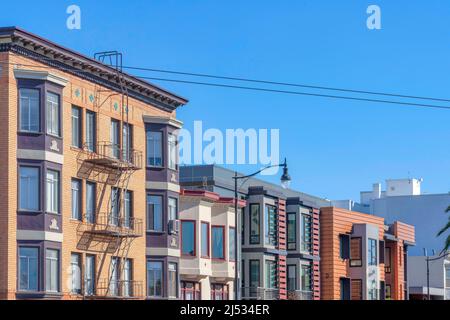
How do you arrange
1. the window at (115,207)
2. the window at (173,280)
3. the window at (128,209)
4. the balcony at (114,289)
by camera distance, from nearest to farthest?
1. the balcony at (114,289)
2. the window at (115,207)
3. the window at (128,209)
4. the window at (173,280)

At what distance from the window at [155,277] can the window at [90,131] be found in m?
7.97

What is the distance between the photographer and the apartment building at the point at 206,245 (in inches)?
2084

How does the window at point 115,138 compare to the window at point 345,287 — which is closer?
the window at point 115,138

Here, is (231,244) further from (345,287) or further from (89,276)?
(345,287)

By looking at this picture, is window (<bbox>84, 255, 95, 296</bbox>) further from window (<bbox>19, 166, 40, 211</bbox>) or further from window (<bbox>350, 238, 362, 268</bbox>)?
window (<bbox>350, 238, 362, 268</bbox>)

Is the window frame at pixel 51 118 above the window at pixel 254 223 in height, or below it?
above

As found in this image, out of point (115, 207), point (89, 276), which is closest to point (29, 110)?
point (115, 207)

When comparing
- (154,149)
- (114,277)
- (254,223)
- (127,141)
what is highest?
(127,141)

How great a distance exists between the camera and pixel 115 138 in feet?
153

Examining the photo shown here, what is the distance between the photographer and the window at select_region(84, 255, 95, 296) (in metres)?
43.1

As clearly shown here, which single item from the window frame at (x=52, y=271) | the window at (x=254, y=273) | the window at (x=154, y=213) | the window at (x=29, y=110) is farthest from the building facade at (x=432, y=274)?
the window at (x=29, y=110)

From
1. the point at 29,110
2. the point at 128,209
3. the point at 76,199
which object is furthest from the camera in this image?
the point at 128,209

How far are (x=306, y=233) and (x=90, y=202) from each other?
28.5 metres

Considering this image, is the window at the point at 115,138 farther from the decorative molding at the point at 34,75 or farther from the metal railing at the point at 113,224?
the decorative molding at the point at 34,75
